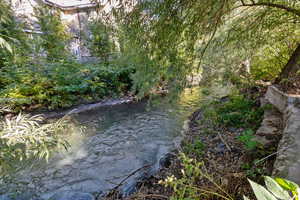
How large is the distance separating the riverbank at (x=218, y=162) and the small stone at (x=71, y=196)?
1.03 ft

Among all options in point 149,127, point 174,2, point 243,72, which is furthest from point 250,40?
point 149,127

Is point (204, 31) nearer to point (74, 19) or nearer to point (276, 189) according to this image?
point (276, 189)

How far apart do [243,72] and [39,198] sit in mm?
3944

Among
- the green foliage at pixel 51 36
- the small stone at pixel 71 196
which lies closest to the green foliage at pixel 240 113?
the small stone at pixel 71 196

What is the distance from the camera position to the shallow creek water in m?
2.22

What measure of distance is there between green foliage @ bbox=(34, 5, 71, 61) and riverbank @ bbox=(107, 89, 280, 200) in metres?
6.56

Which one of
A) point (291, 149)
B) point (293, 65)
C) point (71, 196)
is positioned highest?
point (293, 65)

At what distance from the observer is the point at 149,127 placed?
3832 mm

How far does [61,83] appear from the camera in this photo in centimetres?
574

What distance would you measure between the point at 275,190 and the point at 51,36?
870 centimetres

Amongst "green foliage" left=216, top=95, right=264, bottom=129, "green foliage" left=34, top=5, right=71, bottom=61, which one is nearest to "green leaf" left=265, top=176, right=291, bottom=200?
"green foliage" left=216, top=95, right=264, bottom=129

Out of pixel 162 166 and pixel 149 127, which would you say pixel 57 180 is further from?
pixel 149 127

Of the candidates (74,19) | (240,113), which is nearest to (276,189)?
(240,113)

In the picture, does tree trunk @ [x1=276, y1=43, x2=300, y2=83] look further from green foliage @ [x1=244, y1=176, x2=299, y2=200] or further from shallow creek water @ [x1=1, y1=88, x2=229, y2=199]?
green foliage @ [x1=244, y1=176, x2=299, y2=200]
